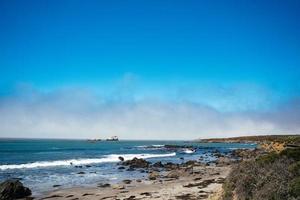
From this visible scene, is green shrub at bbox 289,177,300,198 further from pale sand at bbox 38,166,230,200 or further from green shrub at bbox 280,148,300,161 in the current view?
pale sand at bbox 38,166,230,200

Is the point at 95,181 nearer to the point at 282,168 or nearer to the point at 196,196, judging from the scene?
the point at 196,196

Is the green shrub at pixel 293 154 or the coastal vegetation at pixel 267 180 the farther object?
the green shrub at pixel 293 154

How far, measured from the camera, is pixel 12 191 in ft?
84.7

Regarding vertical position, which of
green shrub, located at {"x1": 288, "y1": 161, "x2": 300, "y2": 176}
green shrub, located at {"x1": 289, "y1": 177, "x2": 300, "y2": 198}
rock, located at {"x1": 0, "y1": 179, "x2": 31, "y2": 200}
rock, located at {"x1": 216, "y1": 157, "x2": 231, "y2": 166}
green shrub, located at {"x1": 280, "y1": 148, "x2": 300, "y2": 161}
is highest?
green shrub, located at {"x1": 280, "y1": 148, "x2": 300, "y2": 161}

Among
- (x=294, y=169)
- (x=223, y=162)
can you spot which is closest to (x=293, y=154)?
(x=294, y=169)

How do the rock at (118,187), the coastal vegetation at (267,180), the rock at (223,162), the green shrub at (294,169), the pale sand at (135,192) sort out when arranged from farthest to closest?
the rock at (223,162)
the rock at (118,187)
the pale sand at (135,192)
the green shrub at (294,169)
the coastal vegetation at (267,180)

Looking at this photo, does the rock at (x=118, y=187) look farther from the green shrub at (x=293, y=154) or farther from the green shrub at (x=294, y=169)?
the green shrub at (x=294, y=169)

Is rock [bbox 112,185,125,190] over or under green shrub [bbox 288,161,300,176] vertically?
under

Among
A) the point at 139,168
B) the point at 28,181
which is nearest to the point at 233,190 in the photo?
the point at 28,181

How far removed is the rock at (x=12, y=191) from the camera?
25.5 metres

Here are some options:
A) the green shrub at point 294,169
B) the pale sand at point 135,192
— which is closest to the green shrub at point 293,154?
the green shrub at point 294,169

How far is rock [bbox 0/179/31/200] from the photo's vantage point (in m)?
25.5

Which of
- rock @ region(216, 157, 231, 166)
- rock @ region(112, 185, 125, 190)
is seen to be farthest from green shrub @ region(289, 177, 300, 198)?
rock @ region(216, 157, 231, 166)

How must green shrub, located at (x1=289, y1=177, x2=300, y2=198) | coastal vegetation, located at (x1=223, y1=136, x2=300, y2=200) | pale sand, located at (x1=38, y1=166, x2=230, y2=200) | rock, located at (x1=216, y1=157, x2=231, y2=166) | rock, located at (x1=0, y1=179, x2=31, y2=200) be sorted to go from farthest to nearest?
rock, located at (x1=216, y1=157, x2=231, y2=166)
rock, located at (x1=0, y1=179, x2=31, y2=200)
pale sand, located at (x1=38, y1=166, x2=230, y2=200)
coastal vegetation, located at (x1=223, y1=136, x2=300, y2=200)
green shrub, located at (x1=289, y1=177, x2=300, y2=198)
